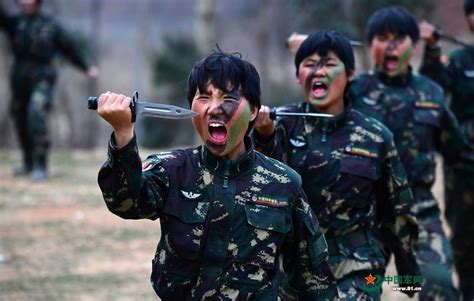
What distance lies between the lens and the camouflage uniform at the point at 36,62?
1312 cm

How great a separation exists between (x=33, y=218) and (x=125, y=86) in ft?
85.4

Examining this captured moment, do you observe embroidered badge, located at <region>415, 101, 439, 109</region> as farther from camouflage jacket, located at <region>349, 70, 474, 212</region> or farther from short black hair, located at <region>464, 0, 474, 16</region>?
short black hair, located at <region>464, 0, 474, 16</region>

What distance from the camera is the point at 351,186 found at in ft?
18.1

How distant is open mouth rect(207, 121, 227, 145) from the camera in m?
4.33

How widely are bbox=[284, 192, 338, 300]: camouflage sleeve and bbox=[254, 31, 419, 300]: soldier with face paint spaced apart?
809mm

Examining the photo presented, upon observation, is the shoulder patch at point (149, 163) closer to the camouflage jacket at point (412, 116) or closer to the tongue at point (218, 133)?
the tongue at point (218, 133)

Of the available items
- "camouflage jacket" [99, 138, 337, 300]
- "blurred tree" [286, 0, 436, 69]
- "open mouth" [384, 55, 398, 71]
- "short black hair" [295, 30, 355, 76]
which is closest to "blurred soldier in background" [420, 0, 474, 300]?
"open mouth" [384, 55, 398, 71]

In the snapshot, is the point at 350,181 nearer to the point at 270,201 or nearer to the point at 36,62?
the point at 270,201

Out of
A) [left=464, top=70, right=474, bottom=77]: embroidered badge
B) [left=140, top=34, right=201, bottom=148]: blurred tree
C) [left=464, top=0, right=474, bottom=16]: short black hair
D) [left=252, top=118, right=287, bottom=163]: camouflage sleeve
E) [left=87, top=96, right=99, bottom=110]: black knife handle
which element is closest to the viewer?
[left=87, top=96, right=99, bottom=110]: black knife handle

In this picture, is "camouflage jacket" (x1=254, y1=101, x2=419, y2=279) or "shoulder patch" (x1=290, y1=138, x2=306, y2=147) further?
"shoulder patch" (x1=290, y1=138, x2=306, y2=147)

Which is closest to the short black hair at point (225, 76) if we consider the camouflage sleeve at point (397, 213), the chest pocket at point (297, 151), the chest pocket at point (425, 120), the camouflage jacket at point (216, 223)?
the camouflage jacket at point (216, 223)

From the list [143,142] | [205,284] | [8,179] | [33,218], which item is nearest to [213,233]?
[205,284]

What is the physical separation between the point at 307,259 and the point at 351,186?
3.60ft

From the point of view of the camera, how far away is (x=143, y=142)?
23.8 m
